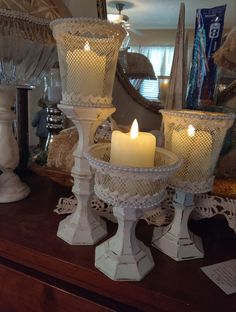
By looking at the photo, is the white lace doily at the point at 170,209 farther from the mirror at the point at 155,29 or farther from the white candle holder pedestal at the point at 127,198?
the mirror at the point at 155,29

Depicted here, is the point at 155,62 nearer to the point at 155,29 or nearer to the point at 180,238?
the point at 155,29

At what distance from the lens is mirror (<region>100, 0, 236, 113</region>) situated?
74 centimetres

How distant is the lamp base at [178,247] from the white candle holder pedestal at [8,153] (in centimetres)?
35

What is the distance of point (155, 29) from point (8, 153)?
51cm

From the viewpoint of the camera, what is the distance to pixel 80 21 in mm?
433

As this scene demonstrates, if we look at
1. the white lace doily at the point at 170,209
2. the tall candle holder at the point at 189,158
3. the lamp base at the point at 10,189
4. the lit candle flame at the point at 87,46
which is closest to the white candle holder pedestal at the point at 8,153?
the lamp base at the point at 10,189

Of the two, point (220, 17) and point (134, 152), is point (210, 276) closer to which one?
point (134, 152)

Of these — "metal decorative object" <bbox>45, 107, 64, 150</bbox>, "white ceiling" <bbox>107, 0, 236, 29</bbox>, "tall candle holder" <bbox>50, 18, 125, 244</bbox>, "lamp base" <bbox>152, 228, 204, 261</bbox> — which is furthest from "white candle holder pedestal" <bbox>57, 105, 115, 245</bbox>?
"white ceiling" <bbox>107, 0, 236, 29</bbox>

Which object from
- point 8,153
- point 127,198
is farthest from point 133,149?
point 8,153

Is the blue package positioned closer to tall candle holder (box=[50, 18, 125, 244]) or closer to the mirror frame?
the mirror frame

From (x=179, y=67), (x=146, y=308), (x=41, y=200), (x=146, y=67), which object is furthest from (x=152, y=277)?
(x=146, y=67)

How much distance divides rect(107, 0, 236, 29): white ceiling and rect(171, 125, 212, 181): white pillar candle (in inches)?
15.8

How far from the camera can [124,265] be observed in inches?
17.5

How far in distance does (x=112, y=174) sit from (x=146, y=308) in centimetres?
22
